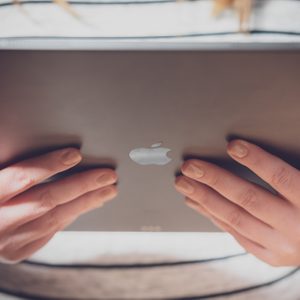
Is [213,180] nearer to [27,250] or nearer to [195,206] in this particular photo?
[195,206]

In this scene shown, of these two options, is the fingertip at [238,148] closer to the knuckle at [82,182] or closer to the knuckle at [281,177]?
the knuckle at [281,177]

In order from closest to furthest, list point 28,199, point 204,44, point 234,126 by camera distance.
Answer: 1. point 204,44
2. point 234,126
3. point 28,199

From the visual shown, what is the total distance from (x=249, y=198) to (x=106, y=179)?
0.23m

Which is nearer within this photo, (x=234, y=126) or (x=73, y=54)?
(x=73, y=54)

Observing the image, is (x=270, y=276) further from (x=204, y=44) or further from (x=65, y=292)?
(x=204, y=44)

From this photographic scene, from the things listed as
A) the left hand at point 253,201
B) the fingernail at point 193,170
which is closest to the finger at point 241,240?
the left hand at point 253,201

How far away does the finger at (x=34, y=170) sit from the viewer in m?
0.58

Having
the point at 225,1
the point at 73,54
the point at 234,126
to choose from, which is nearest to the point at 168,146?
the point at 234,126

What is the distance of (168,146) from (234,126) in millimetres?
101

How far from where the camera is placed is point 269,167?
1.96 feet

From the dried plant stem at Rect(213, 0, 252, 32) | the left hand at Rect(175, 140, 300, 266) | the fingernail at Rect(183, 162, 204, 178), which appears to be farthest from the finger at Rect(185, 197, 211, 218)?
the dried plant stem at Rect(213, 0, 252, 32)

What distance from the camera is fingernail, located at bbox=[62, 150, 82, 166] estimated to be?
1.91 feet

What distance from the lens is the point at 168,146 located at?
23.1 inches

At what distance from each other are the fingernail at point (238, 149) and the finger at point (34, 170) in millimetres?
218
